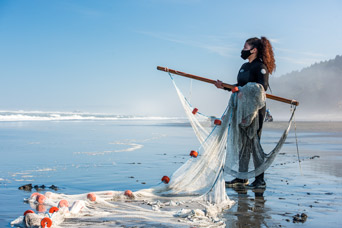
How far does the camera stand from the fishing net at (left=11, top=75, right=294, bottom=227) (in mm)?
4117

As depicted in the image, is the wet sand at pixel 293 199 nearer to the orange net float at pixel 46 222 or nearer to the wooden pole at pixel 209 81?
A: the wooden pole at pixel 209 81

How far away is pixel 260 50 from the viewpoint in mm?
6324

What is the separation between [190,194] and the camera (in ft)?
18.5

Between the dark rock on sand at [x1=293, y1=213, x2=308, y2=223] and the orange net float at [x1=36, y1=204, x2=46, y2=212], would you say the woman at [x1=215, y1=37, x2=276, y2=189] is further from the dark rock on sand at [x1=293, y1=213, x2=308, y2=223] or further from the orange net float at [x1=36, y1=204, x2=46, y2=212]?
the orange net float at [x1=36, y1=204, x2=46, y2=212]

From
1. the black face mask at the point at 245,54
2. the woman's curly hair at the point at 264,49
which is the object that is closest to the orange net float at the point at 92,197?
the black face mask at the point at 245,54

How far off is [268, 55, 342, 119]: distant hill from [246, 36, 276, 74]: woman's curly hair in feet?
173

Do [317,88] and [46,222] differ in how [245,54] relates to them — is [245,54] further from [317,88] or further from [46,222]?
[317,88]

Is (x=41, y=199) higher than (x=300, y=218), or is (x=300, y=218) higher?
(x=41, y=199)

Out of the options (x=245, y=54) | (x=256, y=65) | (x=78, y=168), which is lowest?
(x=78, y=168)

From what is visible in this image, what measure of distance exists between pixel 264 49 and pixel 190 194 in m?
2.69

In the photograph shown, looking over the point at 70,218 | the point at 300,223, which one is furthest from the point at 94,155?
the point at 300,223

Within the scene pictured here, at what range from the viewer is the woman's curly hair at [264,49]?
6285 mm

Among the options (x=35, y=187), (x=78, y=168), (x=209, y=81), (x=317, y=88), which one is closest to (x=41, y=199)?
(x=35, y=187)

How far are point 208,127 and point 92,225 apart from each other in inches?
127
